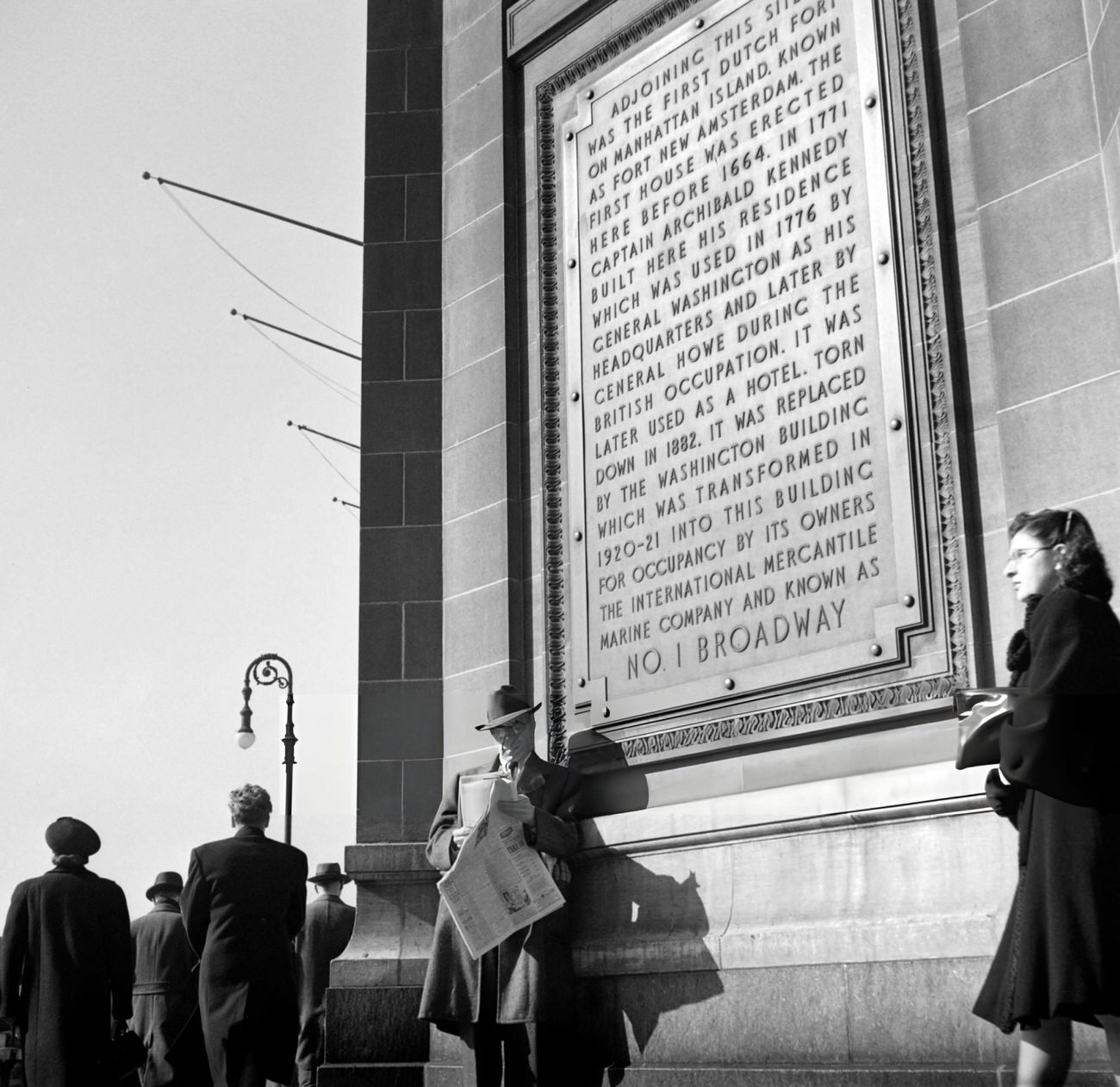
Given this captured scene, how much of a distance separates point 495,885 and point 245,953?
1914 mm

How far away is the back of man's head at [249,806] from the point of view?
9.16 metres

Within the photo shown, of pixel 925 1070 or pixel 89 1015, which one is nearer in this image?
pixel 925 1070

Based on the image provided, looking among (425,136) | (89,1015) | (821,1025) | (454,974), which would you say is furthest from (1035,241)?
(89,1015)

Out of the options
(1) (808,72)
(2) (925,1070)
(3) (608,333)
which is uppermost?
(1) (808,72)

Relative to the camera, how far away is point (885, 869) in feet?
23.4

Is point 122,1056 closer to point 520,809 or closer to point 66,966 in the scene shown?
point 66,966

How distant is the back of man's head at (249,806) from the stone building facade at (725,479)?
66 centimetres

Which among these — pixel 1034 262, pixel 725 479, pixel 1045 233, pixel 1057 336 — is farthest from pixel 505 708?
pixel 1045 233

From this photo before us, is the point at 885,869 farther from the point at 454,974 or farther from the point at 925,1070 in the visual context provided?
the point at 454,974

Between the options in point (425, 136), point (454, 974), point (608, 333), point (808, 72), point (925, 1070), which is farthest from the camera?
point (425, 136)

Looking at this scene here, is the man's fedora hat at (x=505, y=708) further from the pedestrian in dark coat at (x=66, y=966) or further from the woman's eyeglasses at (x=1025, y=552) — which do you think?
the woman's eyeglasses at (x=1025, y=552)

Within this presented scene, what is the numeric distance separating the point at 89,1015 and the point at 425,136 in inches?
240

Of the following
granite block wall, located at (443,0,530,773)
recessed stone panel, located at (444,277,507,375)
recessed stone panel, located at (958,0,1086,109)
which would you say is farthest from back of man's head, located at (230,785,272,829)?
recessed stone panel, located at (958,0,1086,109)

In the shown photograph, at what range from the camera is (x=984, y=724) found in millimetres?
5152
